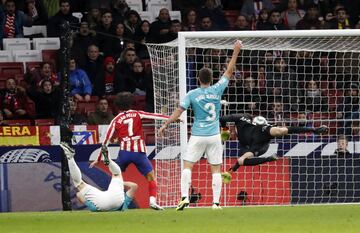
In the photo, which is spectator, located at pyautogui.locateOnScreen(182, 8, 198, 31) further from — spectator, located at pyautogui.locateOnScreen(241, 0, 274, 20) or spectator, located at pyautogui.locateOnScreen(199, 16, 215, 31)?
spectator, located at pyautogui.locateOnScreen(241, 0, 274, 20)

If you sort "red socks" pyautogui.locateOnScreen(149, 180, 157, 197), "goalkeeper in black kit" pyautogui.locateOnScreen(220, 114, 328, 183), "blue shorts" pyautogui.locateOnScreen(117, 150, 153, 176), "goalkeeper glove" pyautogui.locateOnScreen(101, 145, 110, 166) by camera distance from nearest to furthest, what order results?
"goalkeeper glove" pyautogui.locateOnScreen(101, 145, 110, 166), "blue shorts" pyautogui.locateOnScreen(117, 150, 153, 176), "red socks" pyautogui.locateOnScreen(149, 180, 157, 197), "goalkeeper in black kit" pyautogui.locateOnScreen(220, 114, 328, 183)

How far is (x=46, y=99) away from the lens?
75.4ft

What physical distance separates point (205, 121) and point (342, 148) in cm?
404

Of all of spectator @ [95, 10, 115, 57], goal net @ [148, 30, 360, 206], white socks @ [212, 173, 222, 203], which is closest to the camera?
white socks @ [212, 173, 222, 203]

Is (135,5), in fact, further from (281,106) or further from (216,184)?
(216,184)

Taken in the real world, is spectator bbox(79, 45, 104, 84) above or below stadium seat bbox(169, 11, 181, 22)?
below

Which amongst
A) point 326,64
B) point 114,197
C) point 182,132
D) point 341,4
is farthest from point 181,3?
point 114,197

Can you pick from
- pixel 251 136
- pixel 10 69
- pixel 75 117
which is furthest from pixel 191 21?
pixel 251 136

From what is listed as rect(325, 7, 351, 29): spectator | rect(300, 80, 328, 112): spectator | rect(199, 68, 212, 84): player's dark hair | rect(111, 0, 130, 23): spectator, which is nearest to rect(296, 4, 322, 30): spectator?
rect(325, 7, 351, 29): spectator

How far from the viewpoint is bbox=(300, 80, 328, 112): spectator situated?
21672 mm

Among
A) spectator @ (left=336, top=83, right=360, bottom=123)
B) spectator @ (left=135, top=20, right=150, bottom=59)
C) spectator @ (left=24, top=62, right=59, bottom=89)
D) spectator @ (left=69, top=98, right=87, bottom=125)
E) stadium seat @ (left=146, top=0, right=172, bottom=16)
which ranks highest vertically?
stadium seat @ (left=146, top=0, right=172, bottom=16)

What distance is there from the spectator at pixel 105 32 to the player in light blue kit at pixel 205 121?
278 inches

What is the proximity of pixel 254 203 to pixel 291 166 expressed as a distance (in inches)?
36.4

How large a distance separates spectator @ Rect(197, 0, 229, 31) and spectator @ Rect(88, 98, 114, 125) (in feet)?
14.1
